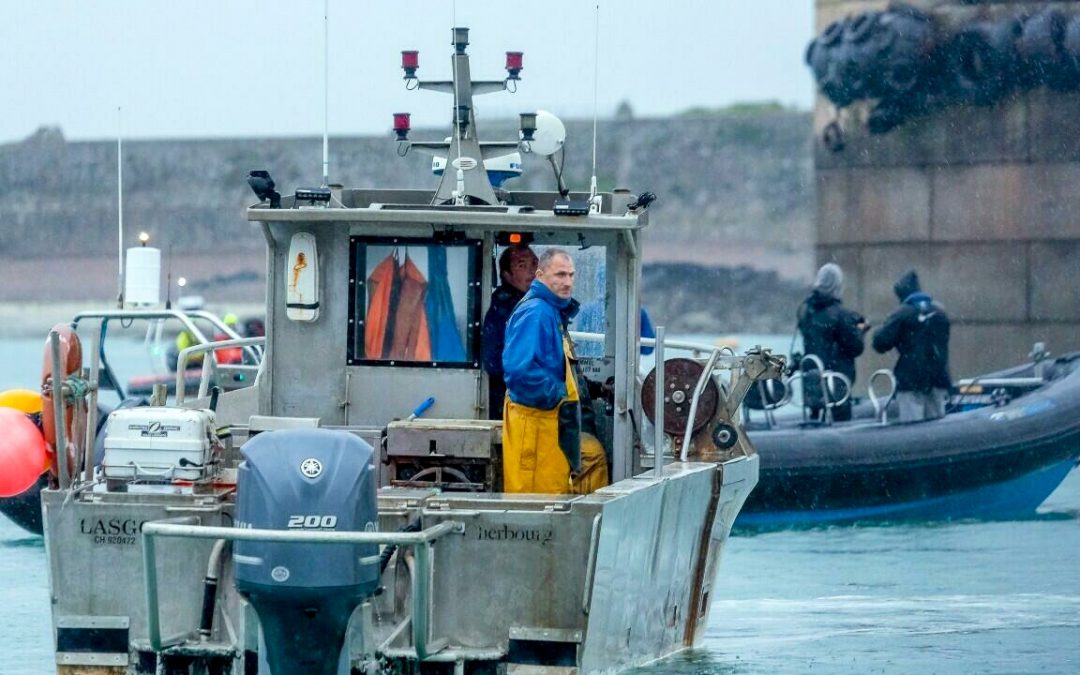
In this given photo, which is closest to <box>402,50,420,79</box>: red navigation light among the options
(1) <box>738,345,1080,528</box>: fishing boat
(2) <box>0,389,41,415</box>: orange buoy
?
(2) <box>0,389,41,415</box>: orange buoy

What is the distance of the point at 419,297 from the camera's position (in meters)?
9.38

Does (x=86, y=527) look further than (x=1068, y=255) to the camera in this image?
No

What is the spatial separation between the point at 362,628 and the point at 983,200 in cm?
1819

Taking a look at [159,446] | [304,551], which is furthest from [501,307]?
[304,551]

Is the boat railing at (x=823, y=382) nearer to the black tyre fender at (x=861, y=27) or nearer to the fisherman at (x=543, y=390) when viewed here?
the fisherman at (x=543, y=390)

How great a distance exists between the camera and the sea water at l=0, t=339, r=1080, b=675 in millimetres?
11164

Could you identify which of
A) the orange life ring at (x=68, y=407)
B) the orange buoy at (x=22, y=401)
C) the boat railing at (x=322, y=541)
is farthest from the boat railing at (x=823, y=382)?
the boat railing at (x=322, y=541)

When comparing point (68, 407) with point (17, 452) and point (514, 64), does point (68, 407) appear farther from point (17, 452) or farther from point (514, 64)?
point (514, 64)

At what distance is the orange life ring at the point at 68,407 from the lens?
8336 mm

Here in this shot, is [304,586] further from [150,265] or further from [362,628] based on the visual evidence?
[150,265]

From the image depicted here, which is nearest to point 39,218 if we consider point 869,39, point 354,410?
point 869,39

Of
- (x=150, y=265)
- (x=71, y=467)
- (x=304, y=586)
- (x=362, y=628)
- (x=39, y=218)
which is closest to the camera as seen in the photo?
(x=304, y=586)

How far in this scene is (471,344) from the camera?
369 inches

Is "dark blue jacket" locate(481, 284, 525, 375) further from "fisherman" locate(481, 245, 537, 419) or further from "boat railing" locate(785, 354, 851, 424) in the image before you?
"boat railing" locate(785, 354, 851, 424)
